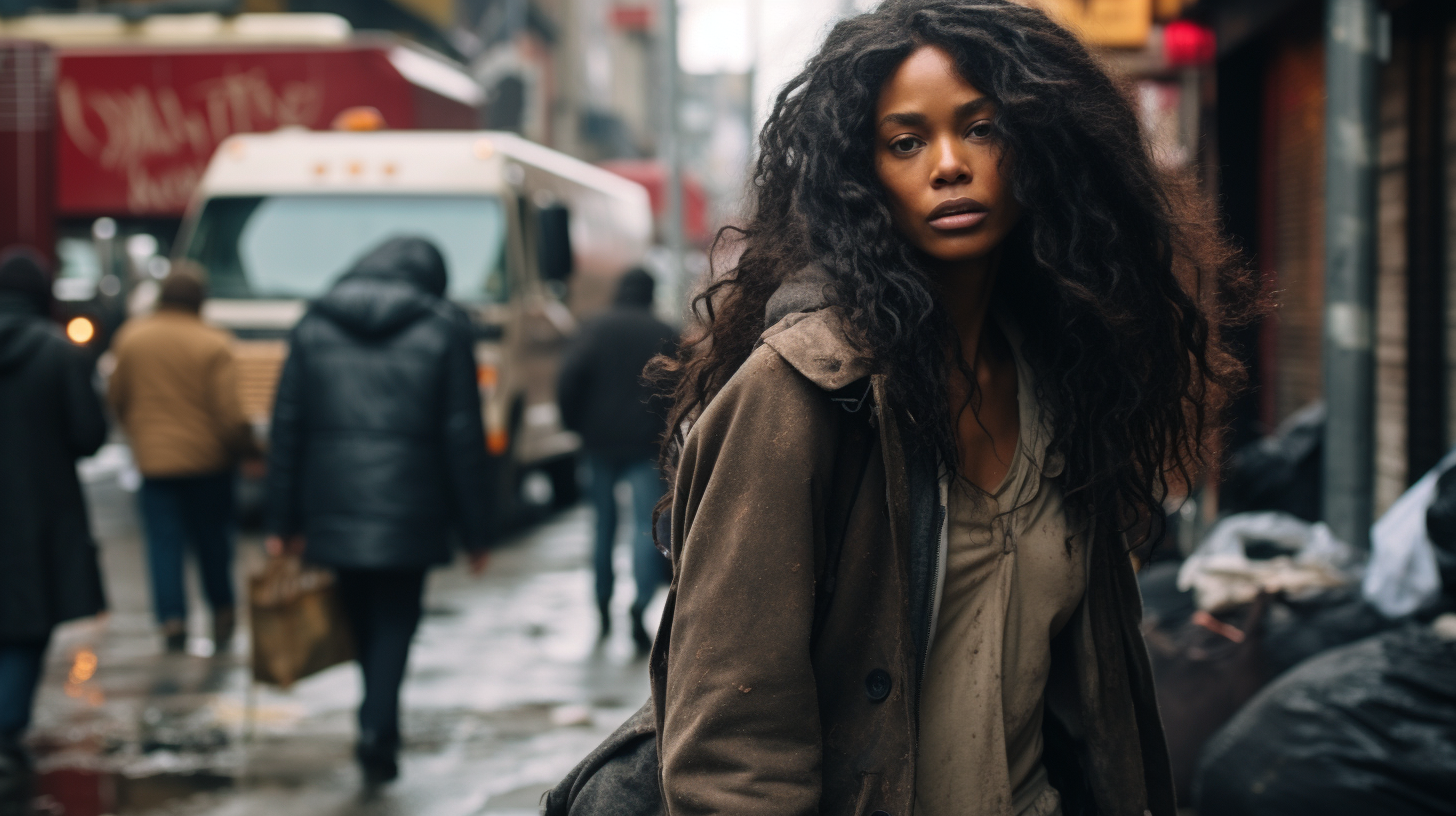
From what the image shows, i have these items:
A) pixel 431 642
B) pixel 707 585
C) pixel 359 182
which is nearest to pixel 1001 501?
pixel 707 585

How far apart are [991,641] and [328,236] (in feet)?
32.6

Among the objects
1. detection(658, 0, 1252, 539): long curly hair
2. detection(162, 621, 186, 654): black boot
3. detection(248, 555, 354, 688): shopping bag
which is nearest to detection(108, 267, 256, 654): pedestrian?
detection(162, 621, 186, 654): black boot

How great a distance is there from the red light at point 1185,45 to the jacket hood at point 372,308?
5.81 metres

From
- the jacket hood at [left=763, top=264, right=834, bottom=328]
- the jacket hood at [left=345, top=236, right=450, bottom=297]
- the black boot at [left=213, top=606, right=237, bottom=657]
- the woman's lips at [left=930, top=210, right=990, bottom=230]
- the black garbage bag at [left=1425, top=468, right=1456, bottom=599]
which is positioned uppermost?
the woman's lips at [left=930, top=210, right=990, bottom=230]

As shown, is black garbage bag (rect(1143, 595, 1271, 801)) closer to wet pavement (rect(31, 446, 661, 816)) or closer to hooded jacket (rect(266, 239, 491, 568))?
wet pavement (rect(31, 446, 661, 816))

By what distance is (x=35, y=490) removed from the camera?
5945 millimetres

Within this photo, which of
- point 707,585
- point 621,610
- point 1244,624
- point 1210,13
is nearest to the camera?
point 707,585

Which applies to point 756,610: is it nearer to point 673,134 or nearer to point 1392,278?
point 1392,278

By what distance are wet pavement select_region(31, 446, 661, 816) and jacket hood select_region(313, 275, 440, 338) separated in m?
1.49

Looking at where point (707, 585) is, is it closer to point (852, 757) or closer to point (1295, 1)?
point (852, 757)

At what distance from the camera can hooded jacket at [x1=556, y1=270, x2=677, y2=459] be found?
314 inches

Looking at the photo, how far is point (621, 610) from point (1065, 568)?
23.2 feet

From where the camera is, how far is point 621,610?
890 cm

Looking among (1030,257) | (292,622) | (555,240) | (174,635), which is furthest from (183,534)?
(1030,257)
